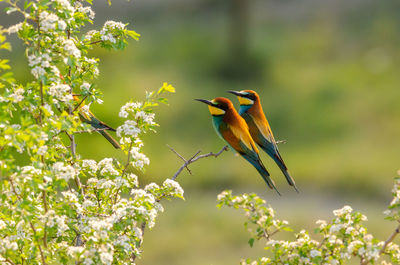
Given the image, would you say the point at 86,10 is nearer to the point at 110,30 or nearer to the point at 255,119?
the point at 110,30

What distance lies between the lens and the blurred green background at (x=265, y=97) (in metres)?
10.3

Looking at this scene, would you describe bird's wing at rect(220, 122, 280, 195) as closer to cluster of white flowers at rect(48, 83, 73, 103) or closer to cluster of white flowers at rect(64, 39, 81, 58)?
cluster of white flowers at rect(48, 83, 73, 103)

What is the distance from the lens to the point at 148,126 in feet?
11.7

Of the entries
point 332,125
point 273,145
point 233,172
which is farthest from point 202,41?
point 273,145

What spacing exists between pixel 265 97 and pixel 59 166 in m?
12.1

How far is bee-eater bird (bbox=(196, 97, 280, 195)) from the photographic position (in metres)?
4.37

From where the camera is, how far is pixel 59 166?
3049 mm

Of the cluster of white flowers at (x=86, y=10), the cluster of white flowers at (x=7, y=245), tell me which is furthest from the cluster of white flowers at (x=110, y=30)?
the cluster of white flowers at (x=7, y=245)

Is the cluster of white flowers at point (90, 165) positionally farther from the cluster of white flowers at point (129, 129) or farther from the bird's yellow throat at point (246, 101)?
the bird's yellow throat at point (246, 101)

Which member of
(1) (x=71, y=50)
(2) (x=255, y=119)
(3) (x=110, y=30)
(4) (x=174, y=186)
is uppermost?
(2) (x=255, y=119)

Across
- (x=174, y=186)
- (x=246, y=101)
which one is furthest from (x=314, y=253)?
(x=246, y=101)

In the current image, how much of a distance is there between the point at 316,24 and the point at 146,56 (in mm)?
5360

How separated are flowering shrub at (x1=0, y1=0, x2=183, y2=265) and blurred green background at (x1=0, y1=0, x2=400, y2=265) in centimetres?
543

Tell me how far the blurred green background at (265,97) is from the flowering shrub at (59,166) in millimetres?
5431
